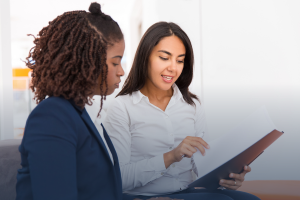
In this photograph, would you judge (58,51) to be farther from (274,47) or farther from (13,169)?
(274,47)

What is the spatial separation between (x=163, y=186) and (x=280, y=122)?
3.30 feet

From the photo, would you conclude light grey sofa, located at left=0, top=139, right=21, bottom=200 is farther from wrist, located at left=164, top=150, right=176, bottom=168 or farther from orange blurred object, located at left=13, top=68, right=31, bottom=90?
orange blurred object, located at left=13, top=68, right=31, bottom=90

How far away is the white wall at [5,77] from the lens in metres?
1.76

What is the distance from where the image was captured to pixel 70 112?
24.9 inches

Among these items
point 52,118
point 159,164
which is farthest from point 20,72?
point 52,118

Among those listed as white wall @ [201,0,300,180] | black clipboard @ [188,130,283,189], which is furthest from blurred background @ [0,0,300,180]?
black clipboard @ [188,130,283,189]

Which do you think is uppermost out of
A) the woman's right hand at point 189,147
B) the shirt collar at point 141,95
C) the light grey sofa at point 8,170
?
the shirt collar at point 141,95

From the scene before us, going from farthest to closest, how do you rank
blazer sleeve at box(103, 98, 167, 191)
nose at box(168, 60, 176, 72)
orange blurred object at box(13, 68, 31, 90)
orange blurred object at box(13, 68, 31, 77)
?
orange blurred object at box(13, 68, 31, 77)
orange blurred object at box(13, 68, 31, 90)
nose at box(168, 60, 176, 72)
blazer sleeve at box(103, 98, 167, 191)

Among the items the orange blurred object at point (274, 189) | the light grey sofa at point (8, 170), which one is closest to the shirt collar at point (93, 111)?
the light grey sofa at point (8, 170)

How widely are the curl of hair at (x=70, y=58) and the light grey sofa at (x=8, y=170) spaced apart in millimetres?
568

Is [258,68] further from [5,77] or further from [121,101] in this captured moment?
[5,77]

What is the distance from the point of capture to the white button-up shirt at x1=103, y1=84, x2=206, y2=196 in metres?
1.04

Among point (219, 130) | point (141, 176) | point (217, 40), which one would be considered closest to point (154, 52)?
point (141, 176)

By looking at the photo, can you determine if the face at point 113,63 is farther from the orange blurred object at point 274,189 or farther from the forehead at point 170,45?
the orange blurred object at point 274,189
